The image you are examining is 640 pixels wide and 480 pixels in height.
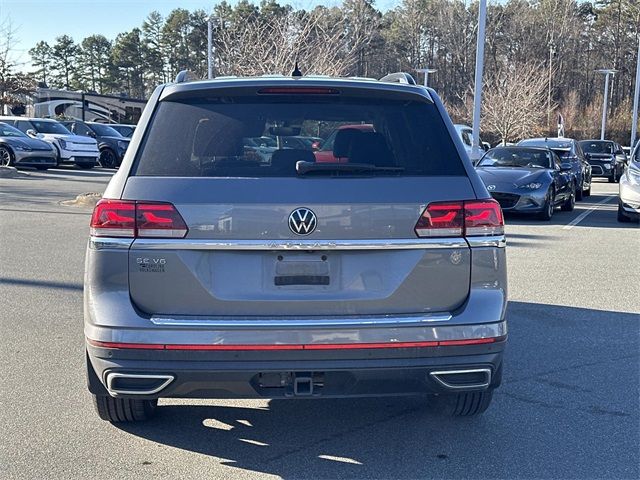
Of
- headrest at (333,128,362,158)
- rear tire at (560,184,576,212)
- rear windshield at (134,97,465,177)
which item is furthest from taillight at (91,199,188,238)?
rear tire at (560,184,576,212)

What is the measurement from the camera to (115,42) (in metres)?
81.8

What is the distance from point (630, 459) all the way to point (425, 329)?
1.52 meters

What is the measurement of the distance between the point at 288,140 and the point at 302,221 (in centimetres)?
68

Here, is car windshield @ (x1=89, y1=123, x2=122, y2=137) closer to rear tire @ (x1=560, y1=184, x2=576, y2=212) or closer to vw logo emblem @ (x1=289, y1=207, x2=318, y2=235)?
rear tire @ (x1=560, y1=184, x2=576, y2=212)

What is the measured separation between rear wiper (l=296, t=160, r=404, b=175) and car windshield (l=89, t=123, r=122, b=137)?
91.0 feet

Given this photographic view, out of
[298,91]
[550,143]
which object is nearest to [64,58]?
[550,143]

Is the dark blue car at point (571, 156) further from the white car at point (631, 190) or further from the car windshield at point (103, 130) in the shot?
the car windshield at point (103, 130)

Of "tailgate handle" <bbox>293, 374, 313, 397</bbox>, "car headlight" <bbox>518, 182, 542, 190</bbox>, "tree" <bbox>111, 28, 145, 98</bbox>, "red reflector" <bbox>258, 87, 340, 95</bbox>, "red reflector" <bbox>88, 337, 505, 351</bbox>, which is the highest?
"tree" <bbox>111, 28, 145, 98</bbox>

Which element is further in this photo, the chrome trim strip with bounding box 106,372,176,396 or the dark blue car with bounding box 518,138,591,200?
the dark blue car with bounding box 518,138,591,200

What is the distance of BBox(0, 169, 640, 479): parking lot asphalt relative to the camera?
3963 millimetres

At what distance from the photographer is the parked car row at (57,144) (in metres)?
25.1

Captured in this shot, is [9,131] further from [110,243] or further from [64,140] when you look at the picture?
[110,243]

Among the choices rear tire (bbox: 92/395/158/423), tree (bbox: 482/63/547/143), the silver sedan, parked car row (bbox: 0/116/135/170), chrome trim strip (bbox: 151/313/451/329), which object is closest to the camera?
chrome trim strip (bbox: 151/313/451/329)

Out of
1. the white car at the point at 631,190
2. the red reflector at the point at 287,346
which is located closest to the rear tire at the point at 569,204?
the white car at the point at 631,190
